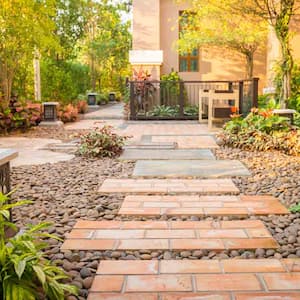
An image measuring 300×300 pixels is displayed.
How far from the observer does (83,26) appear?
18.5 metres

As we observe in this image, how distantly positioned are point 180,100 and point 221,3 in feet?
8.90

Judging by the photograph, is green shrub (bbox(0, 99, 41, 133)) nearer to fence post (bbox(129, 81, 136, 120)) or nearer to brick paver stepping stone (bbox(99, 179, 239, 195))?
fence post (bbox(129, 81, 136, 120))

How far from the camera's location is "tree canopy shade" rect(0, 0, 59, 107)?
870 centimetres

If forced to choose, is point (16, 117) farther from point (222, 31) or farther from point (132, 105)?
point (222, 31)

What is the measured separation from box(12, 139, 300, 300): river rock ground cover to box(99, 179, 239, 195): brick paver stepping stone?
0.43 feet

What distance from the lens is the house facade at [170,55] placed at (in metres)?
12.9

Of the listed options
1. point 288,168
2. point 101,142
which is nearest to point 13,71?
point 101,142

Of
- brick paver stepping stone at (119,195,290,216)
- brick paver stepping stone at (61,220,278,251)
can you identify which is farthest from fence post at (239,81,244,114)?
brick paver stepping stone at (61,220,278,251)

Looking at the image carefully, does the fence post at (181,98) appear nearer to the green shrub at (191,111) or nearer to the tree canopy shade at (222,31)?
the green shrub at (191,111)

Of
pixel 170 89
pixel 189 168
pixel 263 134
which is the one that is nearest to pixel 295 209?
pixel 189 168

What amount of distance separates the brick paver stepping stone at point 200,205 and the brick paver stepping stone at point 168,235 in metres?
0.24

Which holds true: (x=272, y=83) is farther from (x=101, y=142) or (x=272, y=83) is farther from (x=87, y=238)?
(x=87, y=238)

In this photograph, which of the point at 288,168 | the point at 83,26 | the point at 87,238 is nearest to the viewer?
the point at 87,238

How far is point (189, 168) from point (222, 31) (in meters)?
7.23
